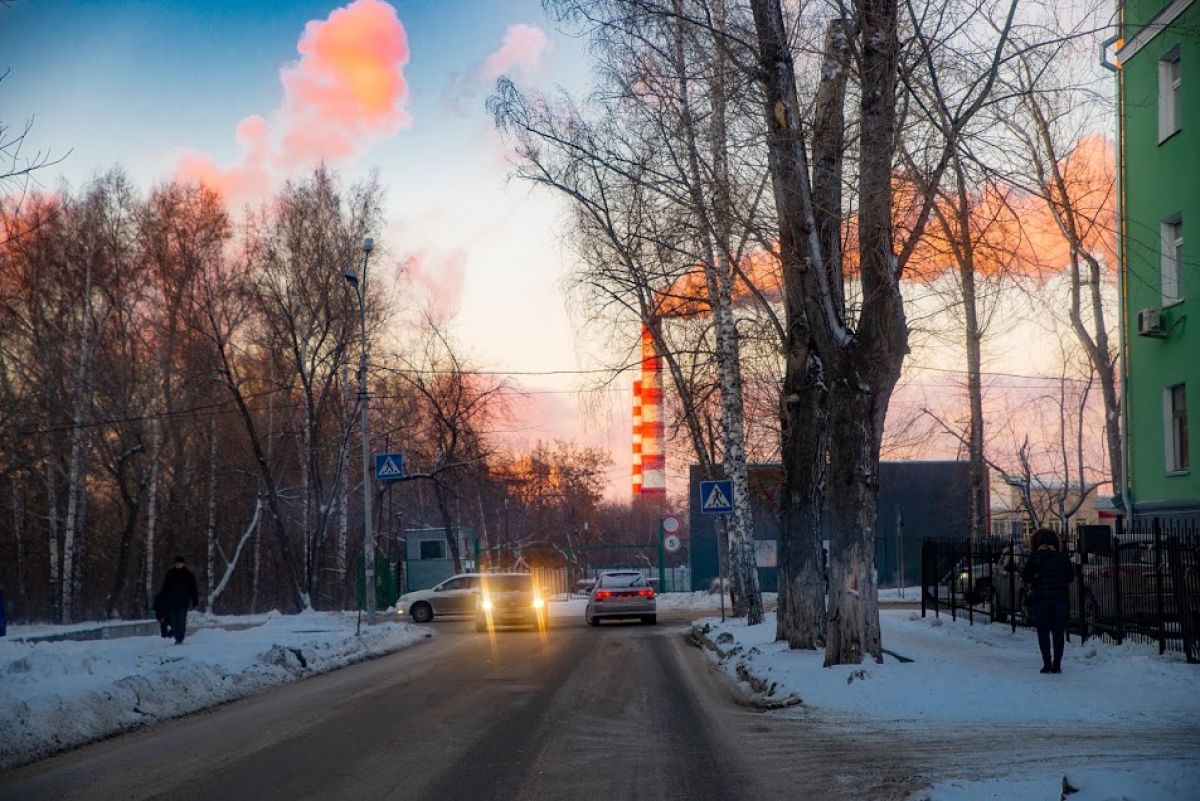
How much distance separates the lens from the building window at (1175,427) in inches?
1050

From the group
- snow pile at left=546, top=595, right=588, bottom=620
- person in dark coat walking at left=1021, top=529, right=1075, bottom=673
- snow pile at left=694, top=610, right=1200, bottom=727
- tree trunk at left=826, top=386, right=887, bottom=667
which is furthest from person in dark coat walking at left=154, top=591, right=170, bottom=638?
person in dark coat walking at left=1021, top=529, right=1075, bottom=673

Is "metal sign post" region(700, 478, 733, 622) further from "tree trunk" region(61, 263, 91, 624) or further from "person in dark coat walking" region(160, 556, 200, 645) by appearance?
"tree trunk" region(61, 263, 91, 624)

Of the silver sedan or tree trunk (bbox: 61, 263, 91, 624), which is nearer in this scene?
the silver sedan

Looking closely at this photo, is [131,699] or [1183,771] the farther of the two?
[131,699]

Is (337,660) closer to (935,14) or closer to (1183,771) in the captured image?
(935,14)

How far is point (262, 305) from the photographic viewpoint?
42.0 metres

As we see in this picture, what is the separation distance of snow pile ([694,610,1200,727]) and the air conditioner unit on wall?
984 cm

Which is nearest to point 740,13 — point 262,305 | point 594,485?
point 262,305

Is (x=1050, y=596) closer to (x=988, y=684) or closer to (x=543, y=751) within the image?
(x=988, y=684)

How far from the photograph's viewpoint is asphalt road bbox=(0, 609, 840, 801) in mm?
8648

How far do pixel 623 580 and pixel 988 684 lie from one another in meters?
20.2

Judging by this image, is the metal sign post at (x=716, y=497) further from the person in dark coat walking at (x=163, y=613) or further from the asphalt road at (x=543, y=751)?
the person in dark coat walking at (x=163, y=613)

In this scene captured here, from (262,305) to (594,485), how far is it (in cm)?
4333

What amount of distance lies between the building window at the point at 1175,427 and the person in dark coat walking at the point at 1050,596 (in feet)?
42.3
